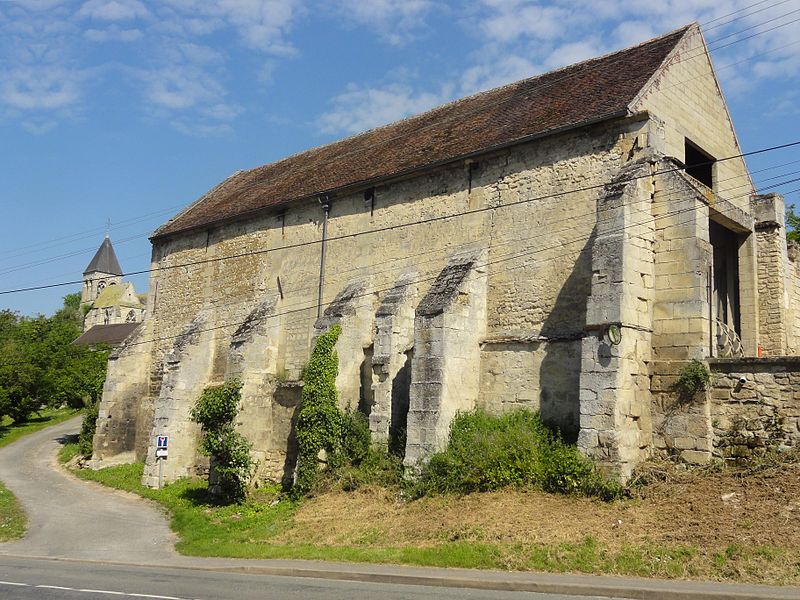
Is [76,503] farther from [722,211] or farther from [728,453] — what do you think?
[722,211]

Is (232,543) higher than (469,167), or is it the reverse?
(469,167)

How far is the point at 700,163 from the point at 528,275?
4935 mm

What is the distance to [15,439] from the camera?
35750 millimetres

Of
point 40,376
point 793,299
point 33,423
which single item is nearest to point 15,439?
point 40,376

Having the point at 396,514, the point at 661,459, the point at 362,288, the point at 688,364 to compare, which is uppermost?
the point at 362,288

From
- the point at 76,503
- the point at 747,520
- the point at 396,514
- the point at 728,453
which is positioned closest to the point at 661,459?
the point at 728,453

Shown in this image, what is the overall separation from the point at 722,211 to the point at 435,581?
10343mm

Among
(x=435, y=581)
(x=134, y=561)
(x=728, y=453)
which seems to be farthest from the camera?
(x=134, y=561)

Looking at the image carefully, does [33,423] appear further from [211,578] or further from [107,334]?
[211,578]

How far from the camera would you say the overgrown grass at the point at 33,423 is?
36500 mm

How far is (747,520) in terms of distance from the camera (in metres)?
10.3

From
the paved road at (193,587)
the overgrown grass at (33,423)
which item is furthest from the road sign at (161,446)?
the overgrown grass at (33,423)

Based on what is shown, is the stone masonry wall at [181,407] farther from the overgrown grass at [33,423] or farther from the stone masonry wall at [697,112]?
the overgrown grass at [33,423]

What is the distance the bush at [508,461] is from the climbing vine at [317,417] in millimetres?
3241
